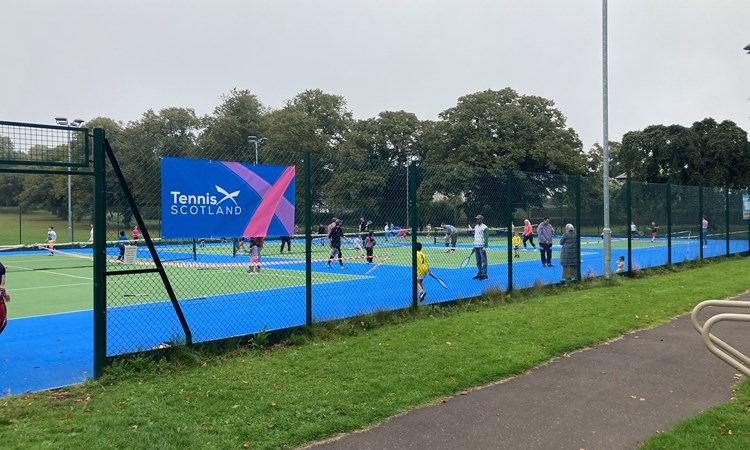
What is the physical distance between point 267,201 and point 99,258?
2.36m

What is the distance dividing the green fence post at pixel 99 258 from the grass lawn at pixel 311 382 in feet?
0.86

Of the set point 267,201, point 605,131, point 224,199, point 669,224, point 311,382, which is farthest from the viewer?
point 669,224

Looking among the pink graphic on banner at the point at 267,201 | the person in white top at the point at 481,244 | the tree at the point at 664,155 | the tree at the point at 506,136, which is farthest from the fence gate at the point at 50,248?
the tree at the point at 664,155

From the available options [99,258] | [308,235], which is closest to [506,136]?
[308,235]

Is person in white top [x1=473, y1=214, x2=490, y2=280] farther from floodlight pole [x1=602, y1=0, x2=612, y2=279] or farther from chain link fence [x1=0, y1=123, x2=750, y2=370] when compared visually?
floodlight pole [x1=602, y1=0, x2=612, y2=279]

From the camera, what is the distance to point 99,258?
6012 mm

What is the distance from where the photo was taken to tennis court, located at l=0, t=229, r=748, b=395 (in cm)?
725

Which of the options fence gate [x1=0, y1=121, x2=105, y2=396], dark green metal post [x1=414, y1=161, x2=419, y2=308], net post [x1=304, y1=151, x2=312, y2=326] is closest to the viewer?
fence gate [x1=0, y1=121, x2=105, y2=396]

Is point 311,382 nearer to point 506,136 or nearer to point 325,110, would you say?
point 506,136

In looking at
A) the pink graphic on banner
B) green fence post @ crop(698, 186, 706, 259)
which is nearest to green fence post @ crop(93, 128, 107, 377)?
the pink graphic on banner

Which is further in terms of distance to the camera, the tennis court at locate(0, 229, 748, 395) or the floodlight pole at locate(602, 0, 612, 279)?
the floodlight pole at locate(602, 0, 612, 279)

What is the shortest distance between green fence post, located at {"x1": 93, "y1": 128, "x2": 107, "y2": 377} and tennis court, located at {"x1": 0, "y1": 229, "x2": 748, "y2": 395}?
0.26 m

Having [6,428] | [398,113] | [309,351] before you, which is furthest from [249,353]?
[398,113]

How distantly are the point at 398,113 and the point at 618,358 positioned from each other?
5643cm
